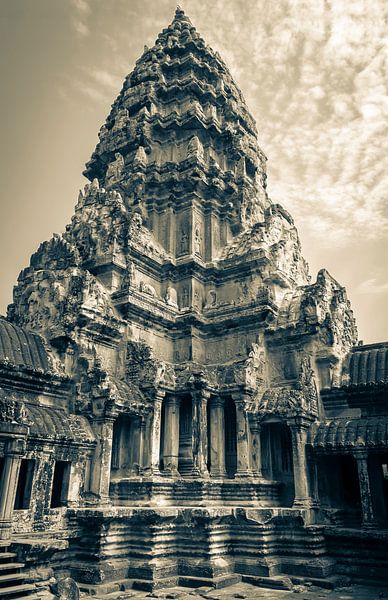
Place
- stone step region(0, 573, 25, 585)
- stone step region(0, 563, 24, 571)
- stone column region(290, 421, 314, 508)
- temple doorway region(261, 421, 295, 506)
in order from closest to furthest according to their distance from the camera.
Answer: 1. stone step region(0, 573, 25, 585)
2. stone step region(0, 563, 24, 571)
3. stone column region(290, 421, 314, 508)
4. temple doorway region(261, 421, 295, 506)

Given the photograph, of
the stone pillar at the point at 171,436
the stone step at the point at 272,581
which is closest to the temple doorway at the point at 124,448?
the stone pillar at the point at 171,436

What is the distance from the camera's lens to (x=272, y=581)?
40.6ft

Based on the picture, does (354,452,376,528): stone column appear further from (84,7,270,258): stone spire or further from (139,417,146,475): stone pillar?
(84,7,270,258): stone spire

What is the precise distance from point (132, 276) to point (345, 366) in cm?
808

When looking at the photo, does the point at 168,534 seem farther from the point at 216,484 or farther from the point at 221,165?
the point at 221,165

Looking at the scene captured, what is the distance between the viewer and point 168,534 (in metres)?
13.2

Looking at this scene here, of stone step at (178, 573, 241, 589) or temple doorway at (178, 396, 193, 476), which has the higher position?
temple doorway at (178, 396, 193, 476)

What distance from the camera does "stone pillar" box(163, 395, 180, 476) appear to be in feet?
50.9

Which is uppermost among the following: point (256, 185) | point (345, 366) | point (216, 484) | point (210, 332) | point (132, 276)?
point (256, 185)

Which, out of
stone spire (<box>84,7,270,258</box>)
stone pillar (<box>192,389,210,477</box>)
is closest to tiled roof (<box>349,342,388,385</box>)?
stone pillar (<box>192,389,210,477</box>)

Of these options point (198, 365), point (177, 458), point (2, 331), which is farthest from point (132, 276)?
point (177, 458)

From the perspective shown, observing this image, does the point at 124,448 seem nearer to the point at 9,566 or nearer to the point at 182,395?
the point at 182,395

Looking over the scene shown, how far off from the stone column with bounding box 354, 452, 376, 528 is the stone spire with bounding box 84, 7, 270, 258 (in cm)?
1059

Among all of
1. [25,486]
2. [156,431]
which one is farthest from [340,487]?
[25,486]
